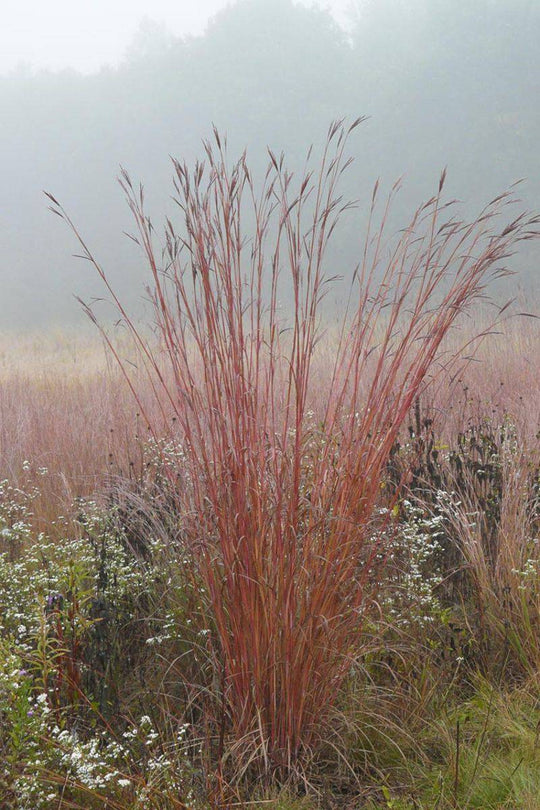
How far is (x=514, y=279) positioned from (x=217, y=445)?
24824 millimetres

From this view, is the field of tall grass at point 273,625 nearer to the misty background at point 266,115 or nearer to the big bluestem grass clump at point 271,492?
the big bluestem grass clump at point 271,492

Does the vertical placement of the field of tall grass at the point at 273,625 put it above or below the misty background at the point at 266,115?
below

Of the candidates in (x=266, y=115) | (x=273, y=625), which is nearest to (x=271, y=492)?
(x=273, y=625)

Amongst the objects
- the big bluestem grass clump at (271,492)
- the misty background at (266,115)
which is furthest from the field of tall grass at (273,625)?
the misty background at (266,115)

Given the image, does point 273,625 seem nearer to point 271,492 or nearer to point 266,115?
point 271,492

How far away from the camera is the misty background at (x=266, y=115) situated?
28.6 m

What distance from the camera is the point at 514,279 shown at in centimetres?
2511

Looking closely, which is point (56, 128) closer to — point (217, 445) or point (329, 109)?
point (329, 109)

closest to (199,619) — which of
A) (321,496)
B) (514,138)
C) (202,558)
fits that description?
(202,558)

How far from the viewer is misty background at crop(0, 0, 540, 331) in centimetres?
2858

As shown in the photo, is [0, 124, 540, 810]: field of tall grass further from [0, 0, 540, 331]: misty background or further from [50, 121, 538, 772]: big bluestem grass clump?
[0, 0, 540, 331]: misty background

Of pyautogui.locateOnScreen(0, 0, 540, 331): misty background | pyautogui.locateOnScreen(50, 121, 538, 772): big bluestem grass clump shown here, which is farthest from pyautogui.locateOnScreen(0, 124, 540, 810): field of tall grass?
pyautogui.locateOnScreen(0, 0, 540, 331): misty background

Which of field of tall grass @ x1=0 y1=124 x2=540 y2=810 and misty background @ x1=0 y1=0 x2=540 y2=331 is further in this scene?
misty background @ x1=0 y1=0 x2=540 y2=331

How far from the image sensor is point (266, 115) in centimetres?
2959
